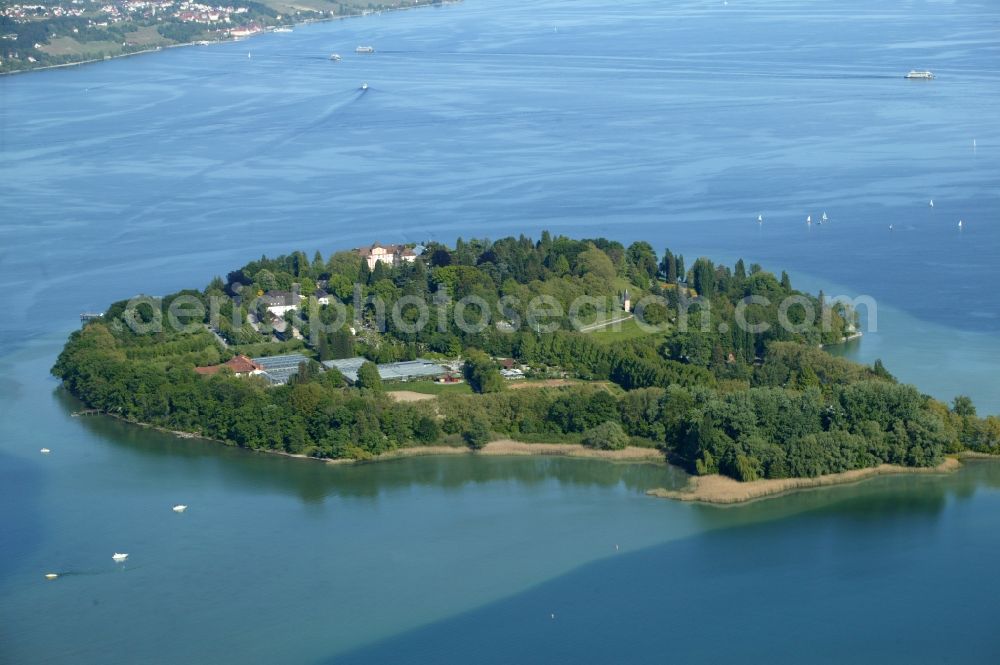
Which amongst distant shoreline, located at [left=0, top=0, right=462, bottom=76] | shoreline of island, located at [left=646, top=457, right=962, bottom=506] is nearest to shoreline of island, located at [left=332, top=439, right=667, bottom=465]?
shoreline of island, located at [left=646, top=457, right=962, bottom=506]

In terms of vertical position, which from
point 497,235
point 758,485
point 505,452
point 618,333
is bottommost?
point 758,485

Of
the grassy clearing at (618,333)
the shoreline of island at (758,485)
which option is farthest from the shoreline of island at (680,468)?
the grassy clearing at (618,333)

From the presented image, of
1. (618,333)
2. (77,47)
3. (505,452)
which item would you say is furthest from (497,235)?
(77,47)

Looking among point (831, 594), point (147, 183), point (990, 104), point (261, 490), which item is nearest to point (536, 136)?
point (147, 183)

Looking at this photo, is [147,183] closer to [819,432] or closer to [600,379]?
[600,379]

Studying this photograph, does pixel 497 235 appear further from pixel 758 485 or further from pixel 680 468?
pixel 758 485

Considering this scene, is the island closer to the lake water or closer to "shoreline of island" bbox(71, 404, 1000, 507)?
"shoreline of island" bbox(71, 404, 1000, 507)
